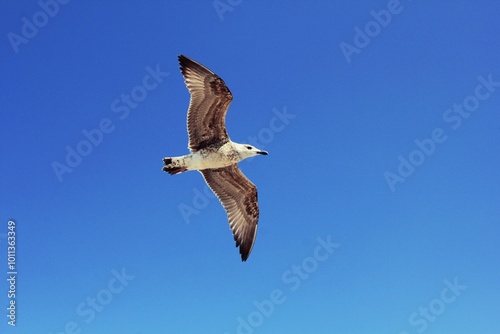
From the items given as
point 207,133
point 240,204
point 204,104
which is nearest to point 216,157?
point 207,133

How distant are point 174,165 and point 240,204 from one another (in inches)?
94.0

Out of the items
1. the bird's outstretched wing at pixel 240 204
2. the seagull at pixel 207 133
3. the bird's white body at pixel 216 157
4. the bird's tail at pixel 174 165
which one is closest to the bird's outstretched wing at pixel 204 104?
the seagull at pixel 207 133

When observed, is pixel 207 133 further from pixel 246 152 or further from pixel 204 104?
pixel 246 152

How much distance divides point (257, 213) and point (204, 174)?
64.9 inches

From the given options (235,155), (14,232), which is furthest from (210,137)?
(14,232)

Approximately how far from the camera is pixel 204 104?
53.4ft

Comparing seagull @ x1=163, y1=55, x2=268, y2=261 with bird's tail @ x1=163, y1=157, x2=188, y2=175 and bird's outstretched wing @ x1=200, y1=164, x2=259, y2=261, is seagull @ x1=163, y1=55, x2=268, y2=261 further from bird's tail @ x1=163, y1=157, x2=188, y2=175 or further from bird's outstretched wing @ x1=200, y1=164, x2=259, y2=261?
bird's outstretched wing @ x1=200, y1=164, x2=259, y2=261

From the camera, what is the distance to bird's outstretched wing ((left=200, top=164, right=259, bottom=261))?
58.0 ft

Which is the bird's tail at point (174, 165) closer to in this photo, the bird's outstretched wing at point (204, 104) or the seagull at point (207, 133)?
the seagull at point (207, 133)

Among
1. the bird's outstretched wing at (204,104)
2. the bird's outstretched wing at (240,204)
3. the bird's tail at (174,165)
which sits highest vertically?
the bird's outstretched wing at (204,104)

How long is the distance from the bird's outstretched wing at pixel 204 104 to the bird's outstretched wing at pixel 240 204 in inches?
50.8

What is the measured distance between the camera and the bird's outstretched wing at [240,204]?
17.7 metres

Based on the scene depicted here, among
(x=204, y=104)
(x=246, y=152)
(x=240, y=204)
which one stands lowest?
(x=240, y=204)

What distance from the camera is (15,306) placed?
17.6m
